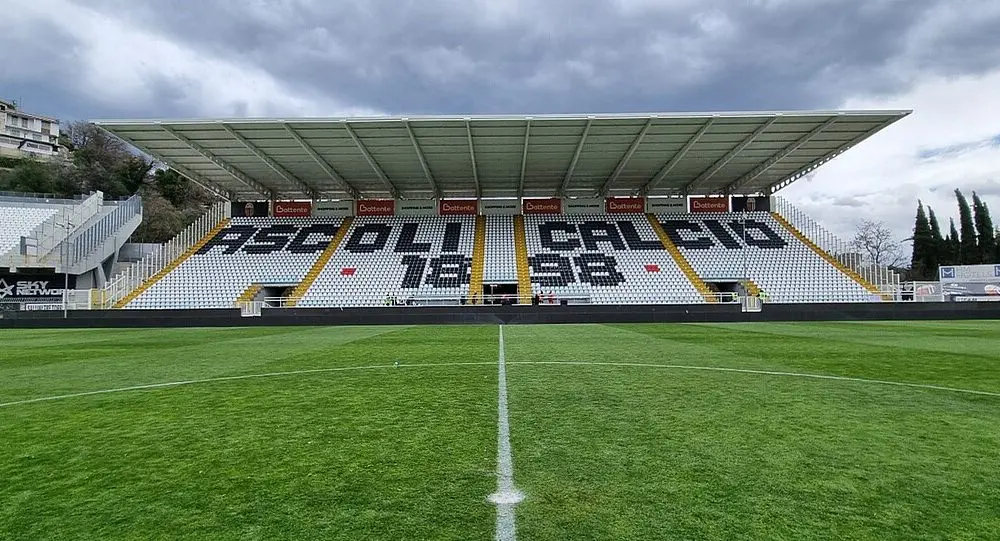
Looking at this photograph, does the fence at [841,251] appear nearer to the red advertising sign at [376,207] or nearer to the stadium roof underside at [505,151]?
the stadium roof underside at [505,151]

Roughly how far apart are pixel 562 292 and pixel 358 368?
24016 mm

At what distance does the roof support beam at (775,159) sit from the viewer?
1129 inches

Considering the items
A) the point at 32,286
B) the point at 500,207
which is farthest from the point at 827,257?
the point at 32,286

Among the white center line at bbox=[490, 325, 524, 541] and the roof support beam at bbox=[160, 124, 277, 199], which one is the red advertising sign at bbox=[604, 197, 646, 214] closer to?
the roof support beam at bbox=[160, 124, 277, 199]

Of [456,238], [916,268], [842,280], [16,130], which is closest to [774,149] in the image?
[842,280]

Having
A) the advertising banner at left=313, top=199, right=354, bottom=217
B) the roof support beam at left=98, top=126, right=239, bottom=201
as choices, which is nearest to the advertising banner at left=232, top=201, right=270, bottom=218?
the roof support beam at left=98, top=126, right=239, bottom=201

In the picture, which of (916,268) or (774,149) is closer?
(774,149)

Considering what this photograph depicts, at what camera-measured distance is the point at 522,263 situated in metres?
34.7

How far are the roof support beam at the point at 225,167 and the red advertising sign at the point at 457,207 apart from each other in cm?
1205

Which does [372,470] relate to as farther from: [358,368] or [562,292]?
[562,292]

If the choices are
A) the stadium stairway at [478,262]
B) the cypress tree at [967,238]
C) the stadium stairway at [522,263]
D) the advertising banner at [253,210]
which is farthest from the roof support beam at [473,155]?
the cypress tree at [967,238]

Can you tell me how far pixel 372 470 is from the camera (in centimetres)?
353

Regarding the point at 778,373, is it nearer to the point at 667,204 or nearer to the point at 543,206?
the point at 543,206

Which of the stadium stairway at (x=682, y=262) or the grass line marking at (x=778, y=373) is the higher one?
the stadium stairway at (x=682, y=262)
